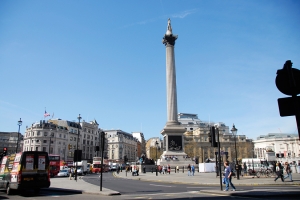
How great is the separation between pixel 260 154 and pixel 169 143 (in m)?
103

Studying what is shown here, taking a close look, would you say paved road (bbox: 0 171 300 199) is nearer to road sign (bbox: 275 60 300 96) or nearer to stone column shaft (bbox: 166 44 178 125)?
road sign (bbox: 275 60 300 96)

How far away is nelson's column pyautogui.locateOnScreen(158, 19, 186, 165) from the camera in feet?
161

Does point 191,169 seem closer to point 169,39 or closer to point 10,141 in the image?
point 169,39

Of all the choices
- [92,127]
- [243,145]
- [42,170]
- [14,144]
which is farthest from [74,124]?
[42,170]

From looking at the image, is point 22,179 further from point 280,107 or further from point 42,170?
point 280,107

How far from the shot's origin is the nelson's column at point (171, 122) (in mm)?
49125

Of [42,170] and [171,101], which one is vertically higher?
[171,101]

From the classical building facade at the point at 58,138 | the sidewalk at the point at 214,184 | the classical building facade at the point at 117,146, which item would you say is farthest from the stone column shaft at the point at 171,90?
the classical building facade at the point at 117,146

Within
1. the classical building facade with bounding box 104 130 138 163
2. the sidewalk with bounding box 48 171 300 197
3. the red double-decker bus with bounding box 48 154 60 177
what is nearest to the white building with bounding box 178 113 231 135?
the classical building facade with bounding box 104 130 138 163

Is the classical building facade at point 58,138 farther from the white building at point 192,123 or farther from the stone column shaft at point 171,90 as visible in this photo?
the white building at point 192,123

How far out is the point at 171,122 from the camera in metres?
51.3

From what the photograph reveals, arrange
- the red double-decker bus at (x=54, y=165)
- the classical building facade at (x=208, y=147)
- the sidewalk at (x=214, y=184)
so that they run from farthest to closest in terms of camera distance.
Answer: the classical building facade at (x=208, y=147)
the red double-decker bus at (x=54, y=165)
the sidewalk at (x=214, y=184)

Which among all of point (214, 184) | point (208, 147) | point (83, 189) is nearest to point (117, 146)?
point (208, 147)

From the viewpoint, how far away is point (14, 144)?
119 meters
